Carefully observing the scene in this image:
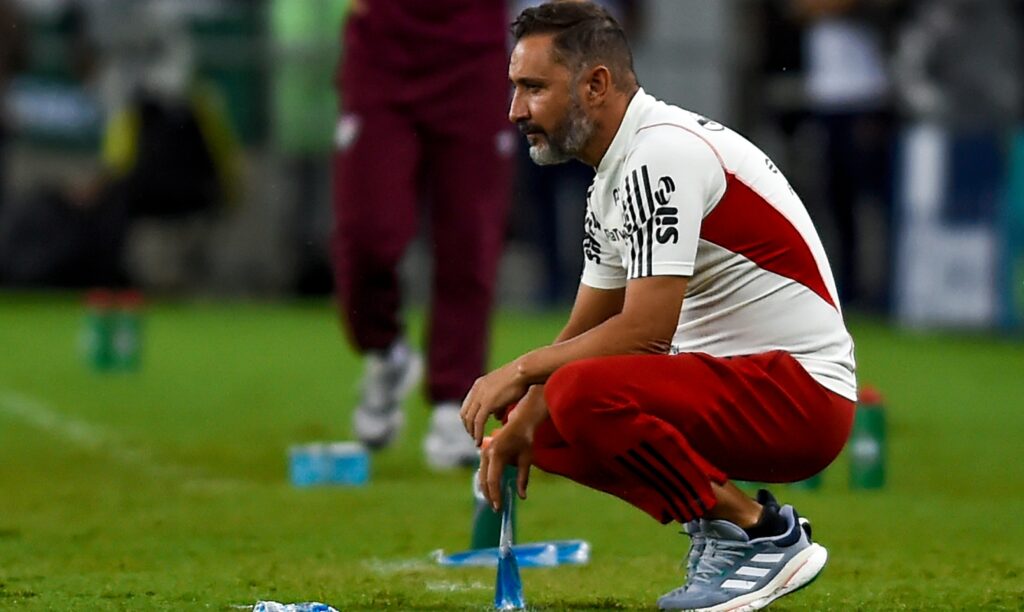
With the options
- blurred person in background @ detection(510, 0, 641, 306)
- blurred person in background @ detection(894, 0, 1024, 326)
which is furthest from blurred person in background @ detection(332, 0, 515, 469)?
blurred person in background @ detection(510, 0, 641, 306)

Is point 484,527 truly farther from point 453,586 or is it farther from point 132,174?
point 132,174

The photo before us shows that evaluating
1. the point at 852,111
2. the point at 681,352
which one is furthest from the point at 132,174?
the point at 681,352

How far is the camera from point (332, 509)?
7160 millimetres

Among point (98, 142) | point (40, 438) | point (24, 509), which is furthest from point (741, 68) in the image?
point (24, 509)

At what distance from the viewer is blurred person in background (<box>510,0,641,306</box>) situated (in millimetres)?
16953

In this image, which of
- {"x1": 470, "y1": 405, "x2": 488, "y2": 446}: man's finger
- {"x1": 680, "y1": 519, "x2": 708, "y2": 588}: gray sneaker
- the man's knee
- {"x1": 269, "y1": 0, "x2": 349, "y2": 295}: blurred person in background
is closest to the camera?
the man's knee

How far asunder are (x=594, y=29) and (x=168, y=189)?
39.8ft

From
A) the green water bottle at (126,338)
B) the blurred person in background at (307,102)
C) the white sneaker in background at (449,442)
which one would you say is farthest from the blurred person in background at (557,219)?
the white sneaker in background at (449,442)

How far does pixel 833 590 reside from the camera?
5.43 metres

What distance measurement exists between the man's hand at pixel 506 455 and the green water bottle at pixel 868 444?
2.97 m

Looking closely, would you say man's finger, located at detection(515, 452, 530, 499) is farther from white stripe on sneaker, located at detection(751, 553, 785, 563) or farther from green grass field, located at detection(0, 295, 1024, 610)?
white stripe on sneaker, located at detection(751, 553, 785, 563)

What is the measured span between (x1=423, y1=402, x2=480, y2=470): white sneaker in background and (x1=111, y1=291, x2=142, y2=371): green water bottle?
170 inches

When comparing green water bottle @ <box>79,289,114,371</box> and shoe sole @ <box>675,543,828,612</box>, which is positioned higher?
shoe sole @ <box>675,543,828,612</box>

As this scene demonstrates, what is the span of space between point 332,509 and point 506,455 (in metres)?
2.42
